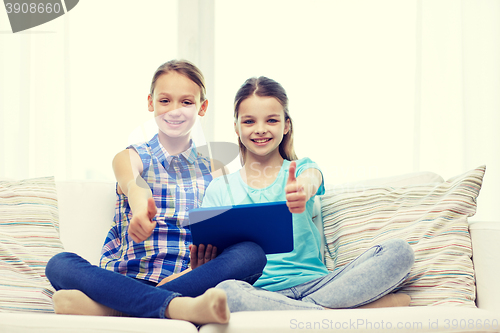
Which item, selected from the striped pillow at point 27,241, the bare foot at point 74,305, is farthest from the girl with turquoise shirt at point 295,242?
the striped pillow at point 27,241

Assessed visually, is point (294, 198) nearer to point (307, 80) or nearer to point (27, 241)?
point (27, 241)

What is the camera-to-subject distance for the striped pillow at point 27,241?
1.02m

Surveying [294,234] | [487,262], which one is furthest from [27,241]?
[487,262]

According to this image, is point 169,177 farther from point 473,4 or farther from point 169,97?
point 473,4

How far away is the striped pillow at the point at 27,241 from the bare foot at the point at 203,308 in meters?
0.45

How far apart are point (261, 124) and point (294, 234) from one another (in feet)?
1.16

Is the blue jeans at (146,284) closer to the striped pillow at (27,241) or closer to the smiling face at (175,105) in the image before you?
the striped pillow at (27,241)

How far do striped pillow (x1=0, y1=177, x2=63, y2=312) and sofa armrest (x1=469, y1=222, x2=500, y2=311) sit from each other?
107 cm

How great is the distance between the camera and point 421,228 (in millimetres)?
1128

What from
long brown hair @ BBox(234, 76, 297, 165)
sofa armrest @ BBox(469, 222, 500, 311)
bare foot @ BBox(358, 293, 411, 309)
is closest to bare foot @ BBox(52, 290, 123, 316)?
bare foot @ BBox(358, 293, 411, 309)

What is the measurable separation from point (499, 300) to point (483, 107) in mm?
1126

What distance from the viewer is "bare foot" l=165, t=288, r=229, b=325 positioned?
71 centimetres

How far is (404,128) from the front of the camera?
74.6 inches

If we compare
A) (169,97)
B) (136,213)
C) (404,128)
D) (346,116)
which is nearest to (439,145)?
(404,128)
